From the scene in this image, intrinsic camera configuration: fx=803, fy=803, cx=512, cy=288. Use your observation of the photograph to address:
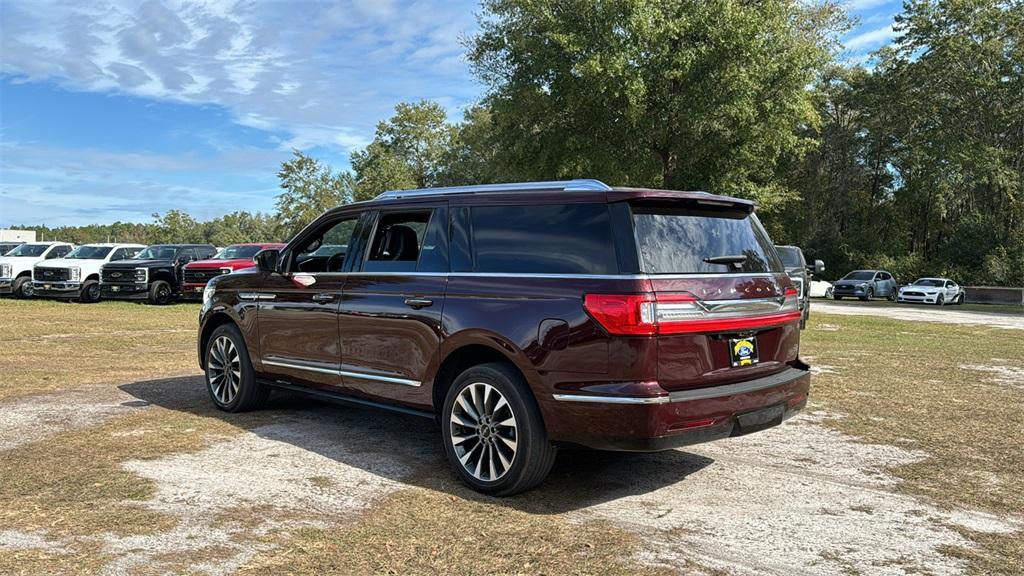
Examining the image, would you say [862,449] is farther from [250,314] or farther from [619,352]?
[250,314]

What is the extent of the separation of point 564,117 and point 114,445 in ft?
82.5

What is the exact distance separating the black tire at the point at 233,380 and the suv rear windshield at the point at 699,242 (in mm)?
4075

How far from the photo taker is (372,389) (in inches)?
232

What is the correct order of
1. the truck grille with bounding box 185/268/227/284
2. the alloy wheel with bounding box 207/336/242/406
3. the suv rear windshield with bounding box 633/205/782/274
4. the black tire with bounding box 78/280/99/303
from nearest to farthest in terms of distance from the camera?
1. the suv rear windshield with bounding box 633/205/782/274
2. the alloy wheel with bounding box 207/336/242/406
3. the truck grille with bounding box 185/268/227/284
4. the black tire with bounding box 78/280/99/303

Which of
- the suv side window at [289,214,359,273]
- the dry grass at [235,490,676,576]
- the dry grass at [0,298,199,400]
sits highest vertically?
the suv side window at [289,214,359,273]

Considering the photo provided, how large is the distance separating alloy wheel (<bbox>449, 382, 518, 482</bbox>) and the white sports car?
123ft

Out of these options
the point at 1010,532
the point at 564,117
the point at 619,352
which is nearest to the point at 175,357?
the point at 619,352

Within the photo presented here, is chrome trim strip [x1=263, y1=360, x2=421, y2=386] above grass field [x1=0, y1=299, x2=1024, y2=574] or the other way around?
above

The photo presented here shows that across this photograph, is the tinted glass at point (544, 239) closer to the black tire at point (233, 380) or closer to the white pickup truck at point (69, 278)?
the black tire at point (233, 380)

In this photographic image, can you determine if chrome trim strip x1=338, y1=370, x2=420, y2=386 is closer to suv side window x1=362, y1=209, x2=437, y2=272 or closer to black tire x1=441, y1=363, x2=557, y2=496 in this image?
black tire x1=441, y1=363, x2=557, y2=496

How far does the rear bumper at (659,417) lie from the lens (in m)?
4.45

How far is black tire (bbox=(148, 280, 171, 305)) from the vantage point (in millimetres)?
23812

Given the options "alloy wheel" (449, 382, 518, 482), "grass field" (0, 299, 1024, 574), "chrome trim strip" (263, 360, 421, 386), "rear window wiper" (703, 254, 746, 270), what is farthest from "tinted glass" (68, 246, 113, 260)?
"rear window wiper" (703, 254, 746, 270)

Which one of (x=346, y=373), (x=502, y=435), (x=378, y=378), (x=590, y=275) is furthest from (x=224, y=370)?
(x=590, y=275)
